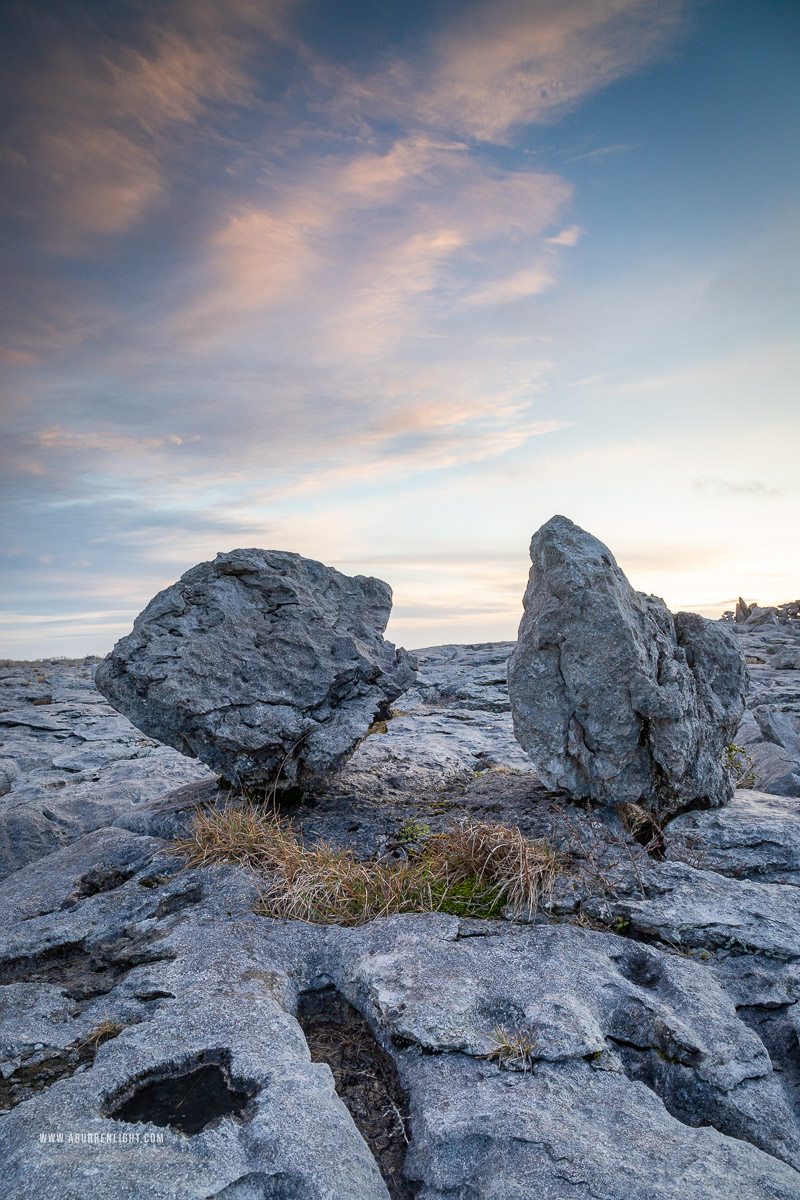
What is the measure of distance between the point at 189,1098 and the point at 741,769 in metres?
8.48

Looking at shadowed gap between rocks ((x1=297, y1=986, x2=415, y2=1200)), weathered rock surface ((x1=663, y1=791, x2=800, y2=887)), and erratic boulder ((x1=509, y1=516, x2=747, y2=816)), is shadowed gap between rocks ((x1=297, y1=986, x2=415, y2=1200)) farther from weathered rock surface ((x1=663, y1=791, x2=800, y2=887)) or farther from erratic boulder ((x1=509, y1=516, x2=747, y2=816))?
weathered rock surface ((x1=663, y1=791, x2=800, y2=887))

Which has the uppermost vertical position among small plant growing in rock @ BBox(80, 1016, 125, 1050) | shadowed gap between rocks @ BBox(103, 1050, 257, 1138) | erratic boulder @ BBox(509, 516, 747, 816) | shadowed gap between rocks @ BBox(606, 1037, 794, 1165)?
erratic boulder @ BBox(509, 516, 747, 816)

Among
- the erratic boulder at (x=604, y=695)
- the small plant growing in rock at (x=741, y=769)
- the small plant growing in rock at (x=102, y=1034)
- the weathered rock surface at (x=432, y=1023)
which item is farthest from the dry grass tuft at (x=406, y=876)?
the small plant growing in rock at (x=741, y=769)

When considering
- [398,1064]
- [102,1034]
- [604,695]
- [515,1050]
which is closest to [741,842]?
[604,695]

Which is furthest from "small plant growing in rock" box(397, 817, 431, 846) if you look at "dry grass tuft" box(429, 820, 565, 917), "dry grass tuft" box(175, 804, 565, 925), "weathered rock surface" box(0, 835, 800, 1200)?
"weathered rock surface" box(0, 835, 800, 1200)

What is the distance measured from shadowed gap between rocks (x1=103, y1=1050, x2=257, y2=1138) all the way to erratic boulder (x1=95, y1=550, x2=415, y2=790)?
408cm

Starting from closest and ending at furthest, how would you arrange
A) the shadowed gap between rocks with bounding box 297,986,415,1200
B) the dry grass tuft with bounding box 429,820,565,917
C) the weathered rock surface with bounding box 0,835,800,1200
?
the weathered rock surface with bounding box 0,835,800,1200
the shadowed gap between rocks with bounding box 297,986,415,1200
the dry grass tuft with bounding box 429,820,565,917

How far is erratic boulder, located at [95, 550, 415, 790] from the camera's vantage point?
7.79 metres

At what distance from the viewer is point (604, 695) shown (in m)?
7.03

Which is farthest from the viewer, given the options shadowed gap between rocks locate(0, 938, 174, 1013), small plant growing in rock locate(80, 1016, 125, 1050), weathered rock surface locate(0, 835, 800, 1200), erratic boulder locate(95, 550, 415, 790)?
erratic boulder locate(95, 550, 415, 790)

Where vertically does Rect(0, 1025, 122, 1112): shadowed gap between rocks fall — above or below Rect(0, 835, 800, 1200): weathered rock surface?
below

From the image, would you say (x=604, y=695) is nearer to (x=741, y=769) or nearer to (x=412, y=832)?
(x=412, y=832)

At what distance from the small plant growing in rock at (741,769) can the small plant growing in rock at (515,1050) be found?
6.18 metres

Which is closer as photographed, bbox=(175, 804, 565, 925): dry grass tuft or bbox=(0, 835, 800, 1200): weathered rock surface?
bbox=(0, 835, 800, 1200): weathered rock surface
